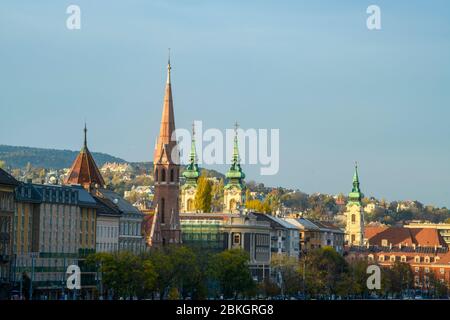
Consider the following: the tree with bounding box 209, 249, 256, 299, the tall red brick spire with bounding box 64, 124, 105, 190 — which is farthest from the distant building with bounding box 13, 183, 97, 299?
the tall red brick spire with bounding box 64, 124, 105, 190

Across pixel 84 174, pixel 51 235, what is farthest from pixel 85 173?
pixel 51 235

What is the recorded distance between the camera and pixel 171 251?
574 ft

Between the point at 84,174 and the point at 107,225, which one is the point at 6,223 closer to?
the point at 107,225

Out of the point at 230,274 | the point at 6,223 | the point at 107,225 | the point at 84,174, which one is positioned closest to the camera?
the point at 6,223

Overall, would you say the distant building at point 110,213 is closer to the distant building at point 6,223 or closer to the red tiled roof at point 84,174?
the red tiled roof at point 84,174

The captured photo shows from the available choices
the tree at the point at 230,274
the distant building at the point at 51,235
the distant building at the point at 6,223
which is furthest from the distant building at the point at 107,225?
the distant building at the point at 6,223

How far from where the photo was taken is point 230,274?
175 m

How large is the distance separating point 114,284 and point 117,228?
98.2 ft

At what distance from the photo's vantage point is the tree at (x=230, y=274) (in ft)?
564
